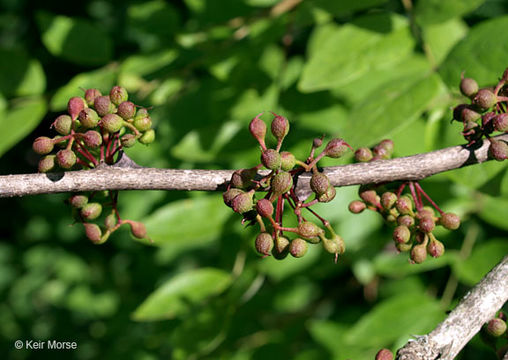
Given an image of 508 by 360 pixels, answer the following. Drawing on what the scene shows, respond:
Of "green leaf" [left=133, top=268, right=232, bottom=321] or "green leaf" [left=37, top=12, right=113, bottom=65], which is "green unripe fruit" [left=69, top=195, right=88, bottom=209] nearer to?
"green leaf" [left=133, top=268, right=232, bottom=321]

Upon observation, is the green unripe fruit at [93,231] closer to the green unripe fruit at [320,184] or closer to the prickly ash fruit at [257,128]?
the prickly ash fruit at [257,128]

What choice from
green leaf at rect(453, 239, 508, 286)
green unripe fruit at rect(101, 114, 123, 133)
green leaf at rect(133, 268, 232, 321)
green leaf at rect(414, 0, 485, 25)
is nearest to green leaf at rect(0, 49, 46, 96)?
green leaf at rect(133, 268, 232, 321)

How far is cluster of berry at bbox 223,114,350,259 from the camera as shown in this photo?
1.59m

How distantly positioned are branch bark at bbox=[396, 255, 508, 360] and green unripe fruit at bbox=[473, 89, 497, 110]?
52 cm

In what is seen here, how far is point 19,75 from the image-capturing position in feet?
11.9

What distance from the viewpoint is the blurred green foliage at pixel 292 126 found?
8.71 feet

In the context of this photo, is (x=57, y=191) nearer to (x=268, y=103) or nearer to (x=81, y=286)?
(x=268, y=103)

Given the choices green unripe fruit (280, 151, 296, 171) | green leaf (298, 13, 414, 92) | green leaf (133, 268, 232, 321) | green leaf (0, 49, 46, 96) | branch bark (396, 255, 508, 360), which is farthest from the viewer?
green leaf (0, 49, 46, 96)

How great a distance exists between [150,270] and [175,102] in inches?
70.2

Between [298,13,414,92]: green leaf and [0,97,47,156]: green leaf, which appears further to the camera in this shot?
[0,97,47,156]: green leaf

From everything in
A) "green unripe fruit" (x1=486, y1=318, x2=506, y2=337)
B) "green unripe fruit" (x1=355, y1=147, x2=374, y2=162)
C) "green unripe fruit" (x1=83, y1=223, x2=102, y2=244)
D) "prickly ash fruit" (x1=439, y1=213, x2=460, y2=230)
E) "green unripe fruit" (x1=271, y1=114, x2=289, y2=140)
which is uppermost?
"green unripe fruit" (x1=271, y1=114, x2=289, y2=140)

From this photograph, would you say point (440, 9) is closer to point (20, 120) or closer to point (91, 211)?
point (91, 211)

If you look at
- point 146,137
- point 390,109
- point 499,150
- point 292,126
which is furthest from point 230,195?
point 292,126

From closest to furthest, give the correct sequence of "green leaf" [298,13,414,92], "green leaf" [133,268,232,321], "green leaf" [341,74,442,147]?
"green leaf" [341,74,442,147] → "green leaf" [298,13,414,92] → "green leaf" [133,268,232,321]
